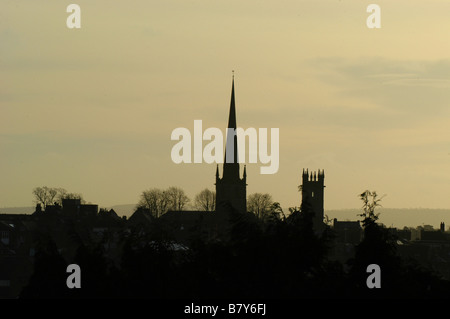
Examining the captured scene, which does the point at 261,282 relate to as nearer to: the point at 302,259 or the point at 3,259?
the point at 302,259

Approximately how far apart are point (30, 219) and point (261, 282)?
387 feet

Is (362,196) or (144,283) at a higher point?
(362,196)

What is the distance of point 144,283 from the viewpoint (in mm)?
65000

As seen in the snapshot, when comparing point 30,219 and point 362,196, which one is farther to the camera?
point 30,219
